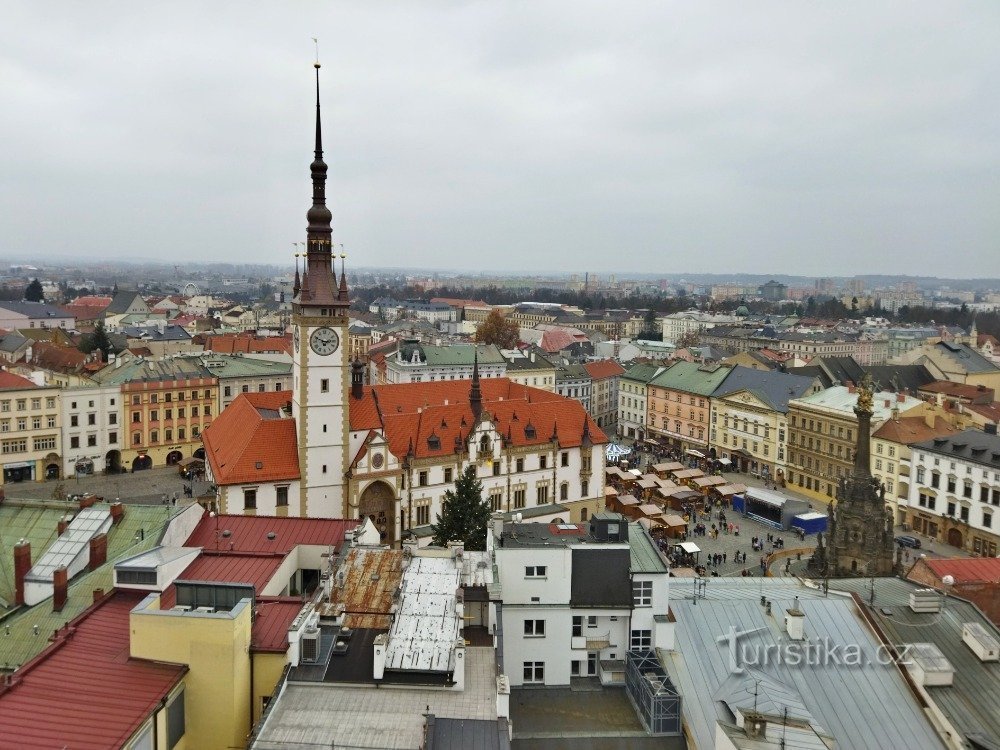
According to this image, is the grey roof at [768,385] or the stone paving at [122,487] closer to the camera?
the stone paving at [122,487]

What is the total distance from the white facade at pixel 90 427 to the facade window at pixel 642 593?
67.8 meters

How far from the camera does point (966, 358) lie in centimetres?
11300

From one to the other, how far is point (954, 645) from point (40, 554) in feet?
105

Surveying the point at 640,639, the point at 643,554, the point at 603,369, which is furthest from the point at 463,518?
the point at 603,369

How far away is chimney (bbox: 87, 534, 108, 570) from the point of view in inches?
1184

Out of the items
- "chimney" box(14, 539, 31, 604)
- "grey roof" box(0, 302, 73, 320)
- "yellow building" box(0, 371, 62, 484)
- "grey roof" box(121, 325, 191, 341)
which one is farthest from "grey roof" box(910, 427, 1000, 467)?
"grey roof" box(0, 302, 73, 320)

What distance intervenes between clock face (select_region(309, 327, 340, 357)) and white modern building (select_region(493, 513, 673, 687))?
28088 millimetres

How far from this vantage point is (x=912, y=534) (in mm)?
67062

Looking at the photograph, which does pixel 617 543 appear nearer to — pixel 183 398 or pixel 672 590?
pixel 672 590

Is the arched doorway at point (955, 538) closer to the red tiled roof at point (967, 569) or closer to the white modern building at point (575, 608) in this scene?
the red tiled roof at point (967, 569)

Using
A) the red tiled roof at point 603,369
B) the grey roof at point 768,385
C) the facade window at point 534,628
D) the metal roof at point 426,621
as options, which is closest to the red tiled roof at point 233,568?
the metal roof at point 426,621

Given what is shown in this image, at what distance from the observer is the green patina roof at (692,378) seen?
9769 centimetres

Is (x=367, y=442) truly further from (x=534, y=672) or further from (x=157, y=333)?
(x=157, y=333)

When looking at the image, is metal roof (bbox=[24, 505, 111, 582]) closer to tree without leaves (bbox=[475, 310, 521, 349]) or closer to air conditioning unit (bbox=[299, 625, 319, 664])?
air conditioning unit (bbox=[299, 625, 319, 664])
